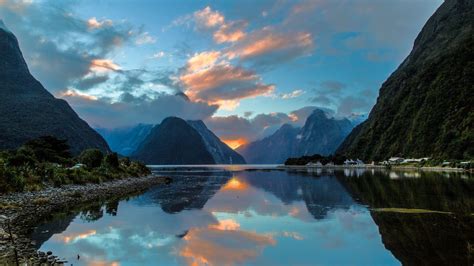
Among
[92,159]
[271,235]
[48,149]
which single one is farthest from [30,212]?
[48,149]

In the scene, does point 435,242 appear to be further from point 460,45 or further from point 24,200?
point 460,45

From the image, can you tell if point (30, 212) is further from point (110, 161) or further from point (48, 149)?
point (48, 149)

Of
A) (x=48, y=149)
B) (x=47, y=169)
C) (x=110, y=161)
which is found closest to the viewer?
(x=47, y=169)

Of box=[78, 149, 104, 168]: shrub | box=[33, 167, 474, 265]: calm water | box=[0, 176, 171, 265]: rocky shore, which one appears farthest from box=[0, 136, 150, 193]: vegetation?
box=[33, 167, 474, 265]: calm water

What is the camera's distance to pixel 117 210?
39062 mm

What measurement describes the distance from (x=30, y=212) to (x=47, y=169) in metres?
21.7

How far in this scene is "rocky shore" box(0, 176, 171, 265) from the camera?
1716 cm

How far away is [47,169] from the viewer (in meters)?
51.5

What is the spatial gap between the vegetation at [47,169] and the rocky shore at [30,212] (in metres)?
1.57

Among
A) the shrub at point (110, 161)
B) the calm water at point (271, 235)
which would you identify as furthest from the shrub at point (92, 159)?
the calm water at point (271, 235)

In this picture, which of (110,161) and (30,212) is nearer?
(30,212)

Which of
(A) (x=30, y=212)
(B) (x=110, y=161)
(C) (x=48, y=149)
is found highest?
(C) (x=48, y=149)

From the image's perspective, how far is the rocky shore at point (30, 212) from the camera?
56.3ft

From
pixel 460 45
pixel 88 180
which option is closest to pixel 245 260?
pixel 88 180
